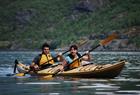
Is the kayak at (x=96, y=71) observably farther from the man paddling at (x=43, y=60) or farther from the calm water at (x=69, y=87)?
the man paddling at (x=43, y=60)

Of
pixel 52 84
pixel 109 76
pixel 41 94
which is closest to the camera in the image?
pixel 41 94

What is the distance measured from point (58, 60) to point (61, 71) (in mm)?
3197

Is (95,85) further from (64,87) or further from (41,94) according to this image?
(41,94)

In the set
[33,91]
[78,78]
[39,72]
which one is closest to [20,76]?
[39,72]

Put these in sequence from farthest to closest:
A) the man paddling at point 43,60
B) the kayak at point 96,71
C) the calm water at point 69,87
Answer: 1. the man paddling at point 43,60
2. the kayak at point 96,71
3. the calm water at point 69,87

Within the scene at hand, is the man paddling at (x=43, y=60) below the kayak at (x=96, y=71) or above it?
above

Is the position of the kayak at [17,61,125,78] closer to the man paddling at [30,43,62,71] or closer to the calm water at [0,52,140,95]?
the calm water at [0,52,140,95]

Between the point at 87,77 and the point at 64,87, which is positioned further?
the point at 87,77

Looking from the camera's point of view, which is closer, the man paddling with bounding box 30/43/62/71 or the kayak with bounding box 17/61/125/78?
the kayak with bounding box 17/61/125/78

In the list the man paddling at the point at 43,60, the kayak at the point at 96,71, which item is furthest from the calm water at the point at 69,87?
the man paddling at the point at 43,60

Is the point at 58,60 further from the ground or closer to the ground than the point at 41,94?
further from the ground

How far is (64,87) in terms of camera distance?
3241cm

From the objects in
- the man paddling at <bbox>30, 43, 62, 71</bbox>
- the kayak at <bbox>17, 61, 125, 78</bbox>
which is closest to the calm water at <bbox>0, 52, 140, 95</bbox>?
the kayak at <bbox>17, 61, 125, 78</bbox>

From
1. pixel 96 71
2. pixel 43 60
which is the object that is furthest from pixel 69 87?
pixel 43 60
